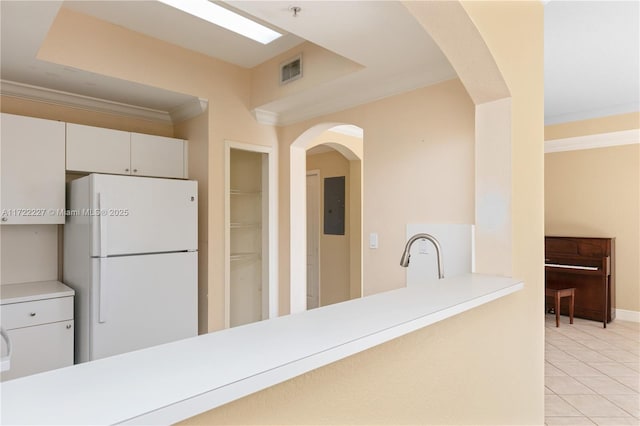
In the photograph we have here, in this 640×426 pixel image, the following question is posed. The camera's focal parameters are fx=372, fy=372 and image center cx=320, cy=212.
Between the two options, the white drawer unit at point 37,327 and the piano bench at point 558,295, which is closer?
the white drawer unit at point 37,327

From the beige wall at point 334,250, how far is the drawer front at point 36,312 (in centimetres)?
318

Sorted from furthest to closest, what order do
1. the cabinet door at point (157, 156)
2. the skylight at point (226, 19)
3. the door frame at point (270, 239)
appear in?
the door frame at point (270, 239) → the cabinet door at point (157, 156) → the skylight at point (226, 19)

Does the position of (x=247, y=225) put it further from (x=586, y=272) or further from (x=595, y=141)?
(x=595, y=141)

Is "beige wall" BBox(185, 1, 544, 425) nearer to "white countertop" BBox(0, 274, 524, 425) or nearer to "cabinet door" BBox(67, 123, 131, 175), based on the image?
"white countertop" BBox(0, 274, 524, 425)

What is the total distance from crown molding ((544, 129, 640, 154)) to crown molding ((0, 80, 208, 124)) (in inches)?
175

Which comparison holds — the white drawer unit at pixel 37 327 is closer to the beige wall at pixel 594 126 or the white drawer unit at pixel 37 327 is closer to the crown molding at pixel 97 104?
the crown molding at pixel 97 104

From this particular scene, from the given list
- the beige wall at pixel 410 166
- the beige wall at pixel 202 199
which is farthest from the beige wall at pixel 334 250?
the beige wall at pixel 202 199

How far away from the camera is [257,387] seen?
2.18ft

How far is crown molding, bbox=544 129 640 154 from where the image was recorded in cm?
433

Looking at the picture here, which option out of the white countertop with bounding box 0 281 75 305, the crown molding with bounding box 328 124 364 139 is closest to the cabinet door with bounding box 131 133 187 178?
the white countertop with bounding box 0 281 75 305

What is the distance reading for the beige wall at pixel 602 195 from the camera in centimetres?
433

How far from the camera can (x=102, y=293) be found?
7.63ft

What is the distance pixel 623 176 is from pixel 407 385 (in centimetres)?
471

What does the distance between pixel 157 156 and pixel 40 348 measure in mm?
1537
